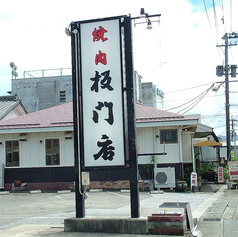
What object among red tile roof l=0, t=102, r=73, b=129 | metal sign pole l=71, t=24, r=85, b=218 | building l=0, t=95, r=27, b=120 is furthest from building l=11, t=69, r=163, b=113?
metal sign pole l=71, t=24, r=85, b=218

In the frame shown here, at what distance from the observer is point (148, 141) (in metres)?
18.1

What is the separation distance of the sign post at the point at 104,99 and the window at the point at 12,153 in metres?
11.5

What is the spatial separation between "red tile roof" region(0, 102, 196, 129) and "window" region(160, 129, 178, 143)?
2.38 ft

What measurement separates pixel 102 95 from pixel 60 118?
37.7ft

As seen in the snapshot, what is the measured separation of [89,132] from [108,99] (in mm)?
865

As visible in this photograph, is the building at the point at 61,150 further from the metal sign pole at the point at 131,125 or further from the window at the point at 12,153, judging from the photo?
the metal sign pole at the point at 131,125

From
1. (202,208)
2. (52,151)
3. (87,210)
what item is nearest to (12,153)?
(52,151)

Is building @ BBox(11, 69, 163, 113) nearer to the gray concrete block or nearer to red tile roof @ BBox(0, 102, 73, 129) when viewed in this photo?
red tile roof @ BBox(0, 102, 73, 129)

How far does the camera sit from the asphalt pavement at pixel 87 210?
28.0 feet

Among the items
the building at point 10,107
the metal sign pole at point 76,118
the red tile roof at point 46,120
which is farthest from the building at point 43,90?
the metal sign pole at point 76,118

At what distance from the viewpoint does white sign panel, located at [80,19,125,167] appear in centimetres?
823

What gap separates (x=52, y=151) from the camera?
61.7 feet

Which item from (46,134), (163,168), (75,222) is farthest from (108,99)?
(46,134)

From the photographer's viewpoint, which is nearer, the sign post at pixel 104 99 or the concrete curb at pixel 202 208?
the sign post at pixel 104 99
